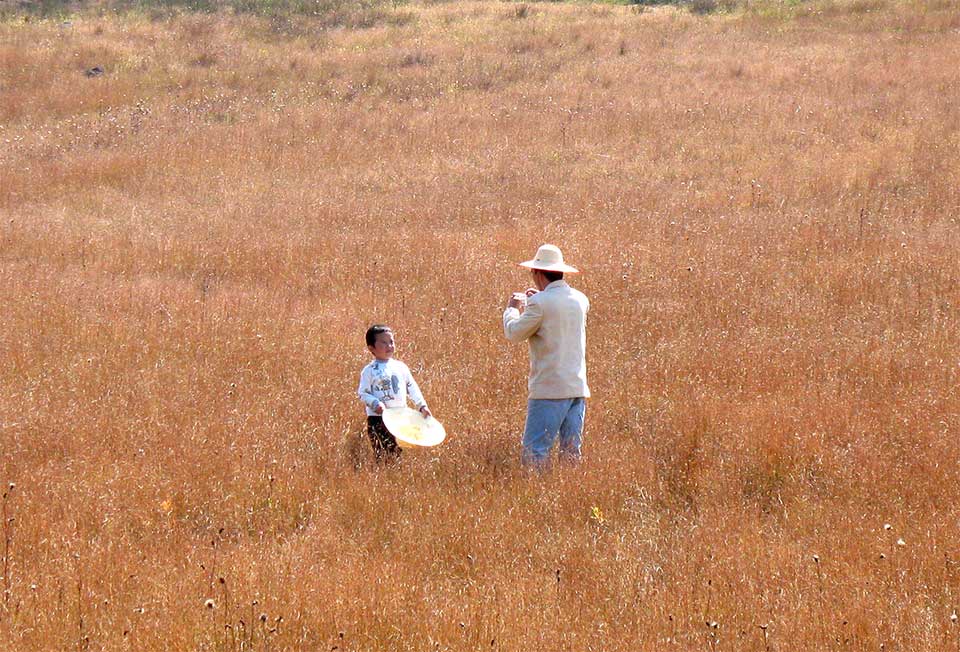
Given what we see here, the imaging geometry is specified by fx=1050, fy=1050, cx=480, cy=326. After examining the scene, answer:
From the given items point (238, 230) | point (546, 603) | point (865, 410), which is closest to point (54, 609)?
point (546, 603)

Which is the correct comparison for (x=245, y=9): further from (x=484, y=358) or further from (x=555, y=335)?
(x=555, y=335)

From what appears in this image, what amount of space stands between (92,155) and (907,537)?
16.0m

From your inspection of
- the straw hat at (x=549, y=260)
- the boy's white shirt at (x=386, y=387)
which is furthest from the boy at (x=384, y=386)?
the straw hat at (x=549, y=260)

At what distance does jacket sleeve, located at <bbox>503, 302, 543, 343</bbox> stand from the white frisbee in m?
0.76

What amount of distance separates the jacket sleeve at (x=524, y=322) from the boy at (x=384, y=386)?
73 cm

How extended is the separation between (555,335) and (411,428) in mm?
1084

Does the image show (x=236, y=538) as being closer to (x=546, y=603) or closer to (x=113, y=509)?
(x=113, y=509)

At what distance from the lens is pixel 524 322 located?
6.65 metres

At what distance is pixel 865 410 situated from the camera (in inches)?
298

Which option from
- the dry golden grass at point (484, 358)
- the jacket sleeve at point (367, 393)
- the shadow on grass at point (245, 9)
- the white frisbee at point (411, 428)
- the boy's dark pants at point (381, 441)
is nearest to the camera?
the dry golden grass at point (484, 358)

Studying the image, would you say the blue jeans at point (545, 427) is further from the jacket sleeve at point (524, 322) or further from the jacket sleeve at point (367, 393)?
the jacket sleeve at point (367, 393)

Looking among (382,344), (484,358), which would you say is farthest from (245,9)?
(382,344)

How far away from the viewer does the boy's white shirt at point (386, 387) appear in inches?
268

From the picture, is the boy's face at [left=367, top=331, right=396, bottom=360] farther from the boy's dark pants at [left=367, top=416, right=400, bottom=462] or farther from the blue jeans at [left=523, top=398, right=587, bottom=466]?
the blue jeans at [left=523, top=398, right=587, bottom=466]
